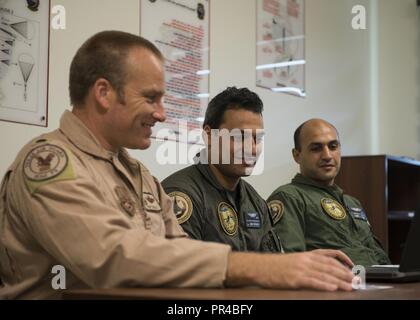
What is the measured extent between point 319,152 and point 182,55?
0.83 meters

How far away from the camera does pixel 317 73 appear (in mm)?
3879

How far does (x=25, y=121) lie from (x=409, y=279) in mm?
1409

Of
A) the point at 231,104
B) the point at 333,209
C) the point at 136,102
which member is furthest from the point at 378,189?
the point at 136,102

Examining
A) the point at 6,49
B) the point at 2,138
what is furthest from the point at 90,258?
the point at 6,49

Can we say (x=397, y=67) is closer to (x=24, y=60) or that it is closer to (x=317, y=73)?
(x=317, y=73)

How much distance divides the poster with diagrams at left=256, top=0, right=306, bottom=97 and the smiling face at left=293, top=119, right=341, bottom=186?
569 mm

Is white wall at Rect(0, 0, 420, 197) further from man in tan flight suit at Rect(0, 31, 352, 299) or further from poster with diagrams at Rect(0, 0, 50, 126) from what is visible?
man in tan flight suit at Rect(0, 31, 352, 299)

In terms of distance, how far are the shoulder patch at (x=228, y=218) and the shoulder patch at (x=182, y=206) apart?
5.9 inches

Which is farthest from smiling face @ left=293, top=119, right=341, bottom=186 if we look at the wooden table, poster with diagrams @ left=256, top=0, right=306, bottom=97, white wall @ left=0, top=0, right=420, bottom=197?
the wooden table

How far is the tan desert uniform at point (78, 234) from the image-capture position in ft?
3.59

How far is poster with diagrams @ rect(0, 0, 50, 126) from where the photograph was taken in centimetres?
202

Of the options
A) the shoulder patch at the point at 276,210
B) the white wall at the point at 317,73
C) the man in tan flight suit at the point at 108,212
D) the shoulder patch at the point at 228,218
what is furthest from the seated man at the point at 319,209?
the man in tan flight suit at the point at 108,212

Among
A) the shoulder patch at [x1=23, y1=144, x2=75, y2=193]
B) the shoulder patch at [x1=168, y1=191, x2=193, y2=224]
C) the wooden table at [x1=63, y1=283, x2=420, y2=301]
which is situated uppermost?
the shoulder patch at [x1=23, y1=144, x2=75, y2=193]
